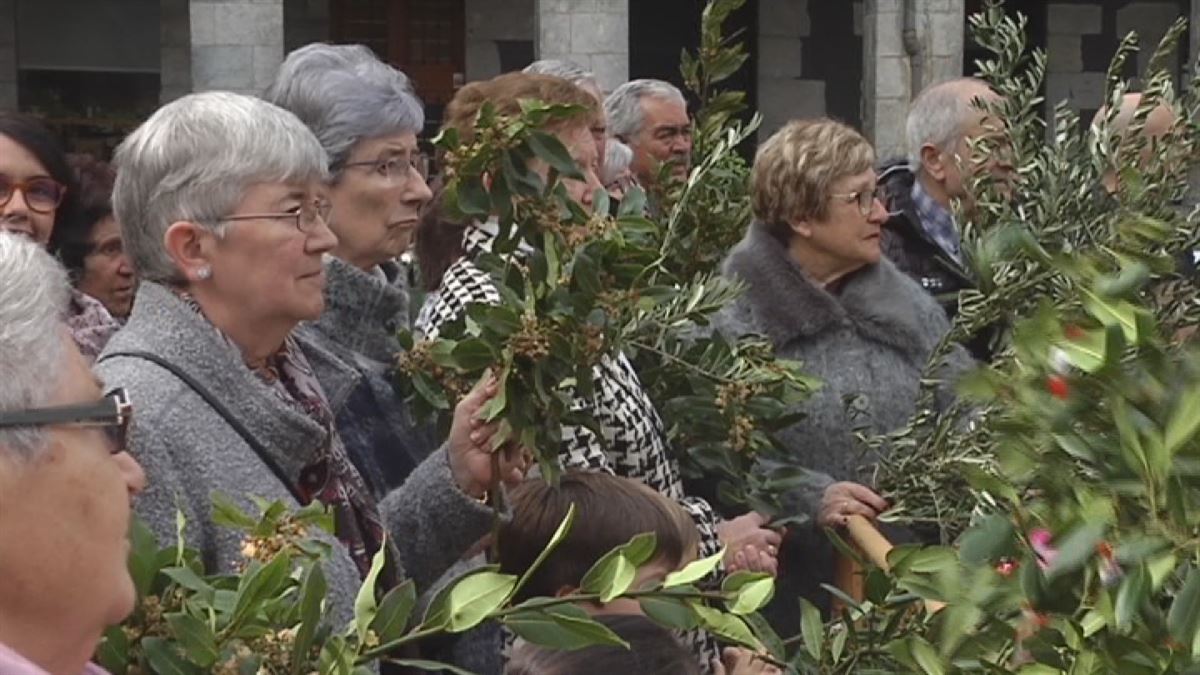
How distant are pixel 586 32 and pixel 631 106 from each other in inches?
433

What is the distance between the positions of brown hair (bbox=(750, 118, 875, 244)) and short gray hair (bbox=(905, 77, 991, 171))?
870 mm

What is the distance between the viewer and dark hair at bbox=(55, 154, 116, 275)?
4.38m

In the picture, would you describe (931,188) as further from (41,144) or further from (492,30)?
(492,30)

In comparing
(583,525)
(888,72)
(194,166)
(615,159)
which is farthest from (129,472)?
(888,72)

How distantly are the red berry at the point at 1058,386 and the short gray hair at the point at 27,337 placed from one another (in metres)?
0.86

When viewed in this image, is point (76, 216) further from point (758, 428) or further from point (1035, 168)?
point (1035, 168)

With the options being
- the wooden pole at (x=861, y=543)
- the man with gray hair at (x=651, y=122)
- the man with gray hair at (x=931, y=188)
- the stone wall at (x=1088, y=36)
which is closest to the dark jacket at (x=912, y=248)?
the man with gray hair at (x=931, y=188)

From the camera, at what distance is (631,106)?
6.82 metres

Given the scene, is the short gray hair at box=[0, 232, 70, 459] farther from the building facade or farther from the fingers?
the building facade

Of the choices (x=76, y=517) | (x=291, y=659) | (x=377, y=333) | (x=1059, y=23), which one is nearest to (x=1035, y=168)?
(x=377, y=333)

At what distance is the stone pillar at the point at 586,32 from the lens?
17672 millimetres

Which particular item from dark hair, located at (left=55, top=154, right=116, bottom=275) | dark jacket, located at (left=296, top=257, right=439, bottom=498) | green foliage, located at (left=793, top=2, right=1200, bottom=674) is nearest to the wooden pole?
dark jacket, located at (left=296, top=257, right=439, bottom=498)

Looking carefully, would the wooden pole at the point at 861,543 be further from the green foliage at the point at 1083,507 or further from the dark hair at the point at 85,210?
the green foliage at the point at 1083,507

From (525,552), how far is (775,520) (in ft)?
3.06
